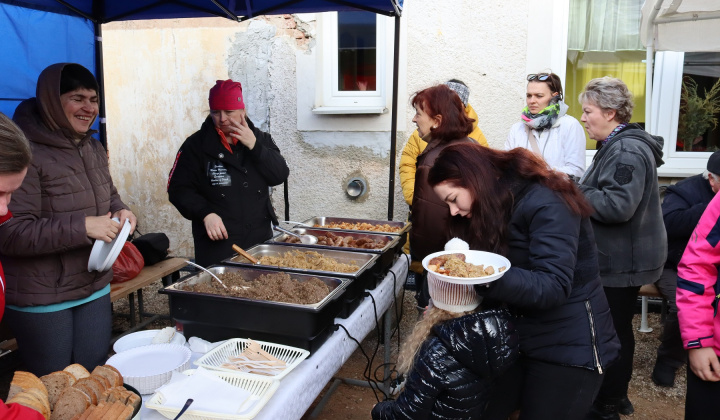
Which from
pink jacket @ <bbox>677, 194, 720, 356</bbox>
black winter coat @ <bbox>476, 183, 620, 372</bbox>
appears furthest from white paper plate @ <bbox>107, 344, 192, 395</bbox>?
pink jacket @ <bbox>677, 194, 720, 356</bbox>

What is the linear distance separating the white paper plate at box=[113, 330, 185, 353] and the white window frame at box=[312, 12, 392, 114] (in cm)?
356

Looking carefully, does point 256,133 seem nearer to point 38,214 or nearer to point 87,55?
point 38,214

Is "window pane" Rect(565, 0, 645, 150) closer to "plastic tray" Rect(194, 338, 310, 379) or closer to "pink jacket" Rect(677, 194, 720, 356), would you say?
"pink jacket" Rect(677, 194, 720, 356)

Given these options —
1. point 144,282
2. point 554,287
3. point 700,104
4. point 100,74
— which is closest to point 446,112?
point 554,287

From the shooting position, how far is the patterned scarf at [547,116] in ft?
12.4

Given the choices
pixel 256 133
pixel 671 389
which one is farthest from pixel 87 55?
pixel 671 389

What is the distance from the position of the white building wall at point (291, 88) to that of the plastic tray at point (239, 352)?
3.14m

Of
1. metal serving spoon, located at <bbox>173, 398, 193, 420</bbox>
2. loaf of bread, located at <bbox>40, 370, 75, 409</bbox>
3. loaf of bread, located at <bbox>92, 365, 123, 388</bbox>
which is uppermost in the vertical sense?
loaf of bread, located at <bbox>40, 370, 75, 409</bbox>

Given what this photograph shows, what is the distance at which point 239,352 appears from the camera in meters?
1.86

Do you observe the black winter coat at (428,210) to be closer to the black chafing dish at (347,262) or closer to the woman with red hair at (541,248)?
the black chafing dish at (347,262)

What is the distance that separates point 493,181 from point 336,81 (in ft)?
12.6

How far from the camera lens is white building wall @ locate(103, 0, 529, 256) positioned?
493 cm

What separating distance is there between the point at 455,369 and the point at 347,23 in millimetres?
4334

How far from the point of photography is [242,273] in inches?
93.2
